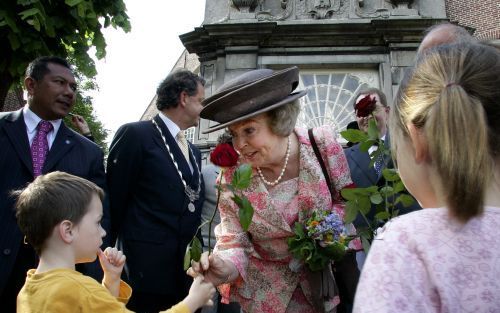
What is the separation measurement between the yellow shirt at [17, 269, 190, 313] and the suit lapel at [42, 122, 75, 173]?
1.19 meters

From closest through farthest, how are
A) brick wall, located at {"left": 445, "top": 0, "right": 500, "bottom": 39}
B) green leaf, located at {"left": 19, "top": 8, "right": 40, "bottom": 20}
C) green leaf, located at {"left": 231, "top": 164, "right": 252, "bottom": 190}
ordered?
green leaf, located at {"left": 231, "top": 164, "right": 252, "bottom": 190} < green leaf, located at {"left": 19, "top": 8, "right": 40, "bottom": 20} < brick wall, located at {"left": 445, "top": 0, "right": 500, "bottom": 39}

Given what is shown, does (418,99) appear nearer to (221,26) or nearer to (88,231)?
(88,231)

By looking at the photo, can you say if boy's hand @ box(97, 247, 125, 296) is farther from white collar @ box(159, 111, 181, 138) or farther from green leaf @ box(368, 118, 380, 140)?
white collar @ box(159, 111, 181, 138)

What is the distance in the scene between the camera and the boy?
1.92 m

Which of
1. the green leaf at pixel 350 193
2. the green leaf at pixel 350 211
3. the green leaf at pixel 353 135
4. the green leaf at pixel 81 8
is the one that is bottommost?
the green leaf at pixel 350 211

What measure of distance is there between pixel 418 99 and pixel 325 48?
7806mm

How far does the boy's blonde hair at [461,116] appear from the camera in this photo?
38.5 inches

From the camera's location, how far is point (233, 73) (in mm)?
8547

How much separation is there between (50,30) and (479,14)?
12.7m

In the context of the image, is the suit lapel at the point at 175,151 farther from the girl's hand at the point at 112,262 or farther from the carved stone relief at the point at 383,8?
the carved stone relief at the point at 383,8

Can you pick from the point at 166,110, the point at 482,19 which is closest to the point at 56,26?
the point at 166,110

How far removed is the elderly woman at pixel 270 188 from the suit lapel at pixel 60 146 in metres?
1.26

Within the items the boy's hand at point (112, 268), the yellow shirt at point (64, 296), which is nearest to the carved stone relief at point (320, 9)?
the boy's hand at point (112, 268)

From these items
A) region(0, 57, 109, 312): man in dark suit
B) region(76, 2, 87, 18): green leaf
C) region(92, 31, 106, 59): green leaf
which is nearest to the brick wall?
region(92, 31, 106, 59): green leaf
